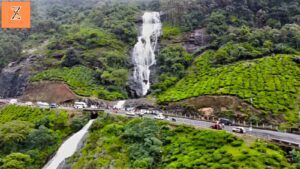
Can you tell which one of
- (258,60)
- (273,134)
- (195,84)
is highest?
(258,60)

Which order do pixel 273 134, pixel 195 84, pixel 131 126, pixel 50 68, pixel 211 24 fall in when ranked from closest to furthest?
pixel 273 134 → pixel 131 126 → pixel 195 84 → pixel 50 68 → pixel 211 24

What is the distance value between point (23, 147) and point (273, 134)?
4152cm

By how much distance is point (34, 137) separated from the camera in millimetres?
64438

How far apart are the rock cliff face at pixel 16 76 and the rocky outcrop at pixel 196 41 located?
42.7 meters

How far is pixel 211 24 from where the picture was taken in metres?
109

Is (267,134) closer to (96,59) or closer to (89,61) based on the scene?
(96,59)

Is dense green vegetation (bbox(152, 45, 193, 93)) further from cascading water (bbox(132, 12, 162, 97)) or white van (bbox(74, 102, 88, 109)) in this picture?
white van (bbox(74, 102, 88, 109))

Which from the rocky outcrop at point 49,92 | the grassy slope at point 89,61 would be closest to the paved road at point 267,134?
the grassy slope at point 89,61

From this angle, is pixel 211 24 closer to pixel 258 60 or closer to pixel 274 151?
pixel 258 60

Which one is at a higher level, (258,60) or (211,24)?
(211,24)

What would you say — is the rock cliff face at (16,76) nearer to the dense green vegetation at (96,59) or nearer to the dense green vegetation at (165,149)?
the dense green vegetation at (96,59)

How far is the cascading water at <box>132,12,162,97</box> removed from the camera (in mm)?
98438

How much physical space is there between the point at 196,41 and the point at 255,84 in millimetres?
34267

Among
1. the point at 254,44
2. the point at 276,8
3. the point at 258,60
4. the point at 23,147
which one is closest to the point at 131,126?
the point at 23,147
